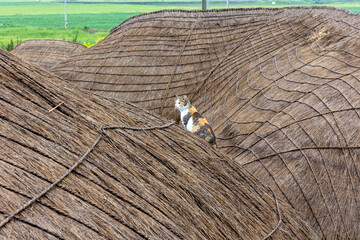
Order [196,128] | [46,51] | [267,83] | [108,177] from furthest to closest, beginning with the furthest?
[46,51] → [267,83] → [196,128] → [108,177]

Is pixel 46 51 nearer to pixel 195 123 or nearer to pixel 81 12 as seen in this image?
pixel 195 123

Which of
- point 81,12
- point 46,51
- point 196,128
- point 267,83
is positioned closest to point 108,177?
point 196,128

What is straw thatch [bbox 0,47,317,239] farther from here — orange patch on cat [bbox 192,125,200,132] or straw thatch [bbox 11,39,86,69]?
straw thatch [bbox 11,39,86,69]

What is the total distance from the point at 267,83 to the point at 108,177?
3041mm

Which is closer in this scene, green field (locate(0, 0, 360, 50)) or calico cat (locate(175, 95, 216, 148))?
calico cat (locate(175, 95, 216, 148))

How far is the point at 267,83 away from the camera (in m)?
4.59

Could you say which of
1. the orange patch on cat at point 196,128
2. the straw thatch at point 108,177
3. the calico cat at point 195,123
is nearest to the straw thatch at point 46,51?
the calico cat at point 195,123

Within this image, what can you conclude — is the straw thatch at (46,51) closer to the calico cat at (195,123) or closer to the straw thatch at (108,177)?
the calico cat at (195,123)

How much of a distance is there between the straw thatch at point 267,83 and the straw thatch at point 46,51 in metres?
1.33

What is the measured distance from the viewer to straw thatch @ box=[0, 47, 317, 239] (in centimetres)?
165

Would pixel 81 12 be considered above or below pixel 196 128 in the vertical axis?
above

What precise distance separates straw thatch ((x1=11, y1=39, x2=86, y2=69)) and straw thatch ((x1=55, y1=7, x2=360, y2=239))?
1335 millimetres

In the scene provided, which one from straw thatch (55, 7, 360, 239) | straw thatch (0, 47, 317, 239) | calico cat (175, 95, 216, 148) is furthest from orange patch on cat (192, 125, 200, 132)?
straw thatch (0, 47, 317, 239)

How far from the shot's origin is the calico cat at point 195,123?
152 inches
